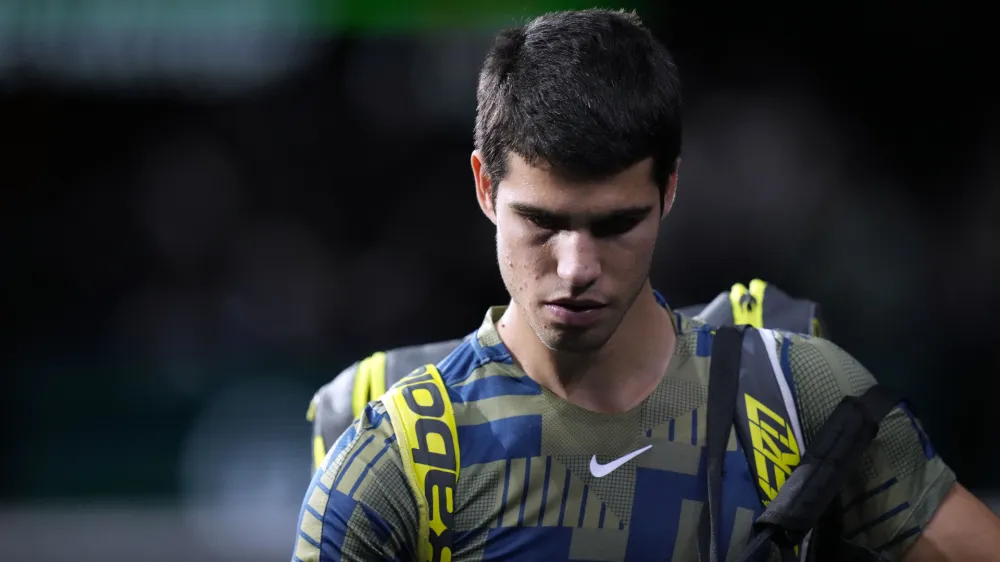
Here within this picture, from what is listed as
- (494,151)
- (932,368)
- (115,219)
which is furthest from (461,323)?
(494,151)

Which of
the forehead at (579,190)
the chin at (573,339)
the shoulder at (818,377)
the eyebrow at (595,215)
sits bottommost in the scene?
the shoulder at (818,377)

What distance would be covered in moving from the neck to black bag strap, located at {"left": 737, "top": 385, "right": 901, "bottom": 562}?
302 millimetres

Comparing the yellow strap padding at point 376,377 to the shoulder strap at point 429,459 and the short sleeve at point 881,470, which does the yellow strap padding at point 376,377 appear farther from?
the short sleeve at point 881,470

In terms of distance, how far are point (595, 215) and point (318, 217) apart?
4.32 meters

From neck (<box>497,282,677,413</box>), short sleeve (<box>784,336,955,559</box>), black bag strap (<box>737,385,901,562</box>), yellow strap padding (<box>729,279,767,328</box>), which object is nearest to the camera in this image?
black bag strap (<box>737,385,901,562</box>)

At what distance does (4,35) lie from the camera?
18.7ft

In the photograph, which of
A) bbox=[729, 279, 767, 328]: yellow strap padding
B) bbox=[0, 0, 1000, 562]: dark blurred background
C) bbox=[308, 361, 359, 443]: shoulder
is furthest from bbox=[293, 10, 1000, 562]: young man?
bbox=[0, 0, 1000, 562]: dark blurred background

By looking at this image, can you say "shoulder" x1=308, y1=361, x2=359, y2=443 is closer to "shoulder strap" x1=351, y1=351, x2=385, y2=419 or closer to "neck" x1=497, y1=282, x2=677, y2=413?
"shoulder strap" x1=351, y1=351, x2=385, y2=419

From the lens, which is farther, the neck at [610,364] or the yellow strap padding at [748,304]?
the yellow strap padding at [748,304]

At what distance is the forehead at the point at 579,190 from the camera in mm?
1929

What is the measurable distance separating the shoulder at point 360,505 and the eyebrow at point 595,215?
42cm

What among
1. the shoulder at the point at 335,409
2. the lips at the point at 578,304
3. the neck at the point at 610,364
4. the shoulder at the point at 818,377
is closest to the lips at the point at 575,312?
the lips at the point at 578,304

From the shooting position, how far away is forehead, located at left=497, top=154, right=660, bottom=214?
6.33ft

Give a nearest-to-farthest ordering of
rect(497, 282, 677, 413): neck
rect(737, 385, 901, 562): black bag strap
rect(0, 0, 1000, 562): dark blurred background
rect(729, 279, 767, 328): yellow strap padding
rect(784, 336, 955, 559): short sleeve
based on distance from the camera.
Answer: rect(737, 385, 901, 562): black bag strap → rect(784, 336, 955, 559): short sleeve → rect(497, 282, 677, 413): neck → rect(729, 279, 767, 328): yellow strap padding → rect(0, 0, 1000, 562): dark blurred background
